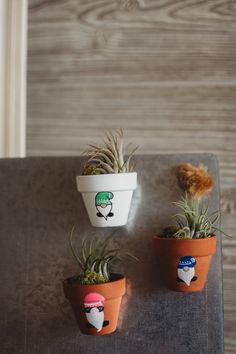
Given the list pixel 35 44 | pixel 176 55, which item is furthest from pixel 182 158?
pixel 35 44

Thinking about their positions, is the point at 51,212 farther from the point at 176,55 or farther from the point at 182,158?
the point at 176,55

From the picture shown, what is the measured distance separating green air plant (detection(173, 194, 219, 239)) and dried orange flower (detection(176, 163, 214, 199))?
1 centimetres

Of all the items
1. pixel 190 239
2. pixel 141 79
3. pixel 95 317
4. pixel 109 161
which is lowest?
pixel 95 317

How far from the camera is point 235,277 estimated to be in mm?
774

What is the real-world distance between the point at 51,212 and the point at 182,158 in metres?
0.23

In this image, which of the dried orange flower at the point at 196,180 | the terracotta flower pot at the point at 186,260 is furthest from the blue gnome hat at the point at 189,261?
the dried orange flower at the point at 196,180

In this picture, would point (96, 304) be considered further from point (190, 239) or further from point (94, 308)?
point (190, 239)

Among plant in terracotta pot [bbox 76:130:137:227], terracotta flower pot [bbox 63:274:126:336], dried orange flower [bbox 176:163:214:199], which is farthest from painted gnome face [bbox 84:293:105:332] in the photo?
dried orange flower [bbox 176:163:214:199]

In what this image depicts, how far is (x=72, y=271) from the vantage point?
69cm

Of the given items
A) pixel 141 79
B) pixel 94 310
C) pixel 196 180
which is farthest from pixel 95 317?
pixel 141 79

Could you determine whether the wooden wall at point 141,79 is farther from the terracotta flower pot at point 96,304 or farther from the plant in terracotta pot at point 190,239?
the terracotta flower pot at point 96,304

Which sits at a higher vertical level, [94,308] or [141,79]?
[141,79]

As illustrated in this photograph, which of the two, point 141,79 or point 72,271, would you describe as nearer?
point 72,271

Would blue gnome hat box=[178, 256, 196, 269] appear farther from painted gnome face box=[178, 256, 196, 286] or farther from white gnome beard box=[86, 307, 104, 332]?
white gnome beard box=[86, 307, 104, 332]
